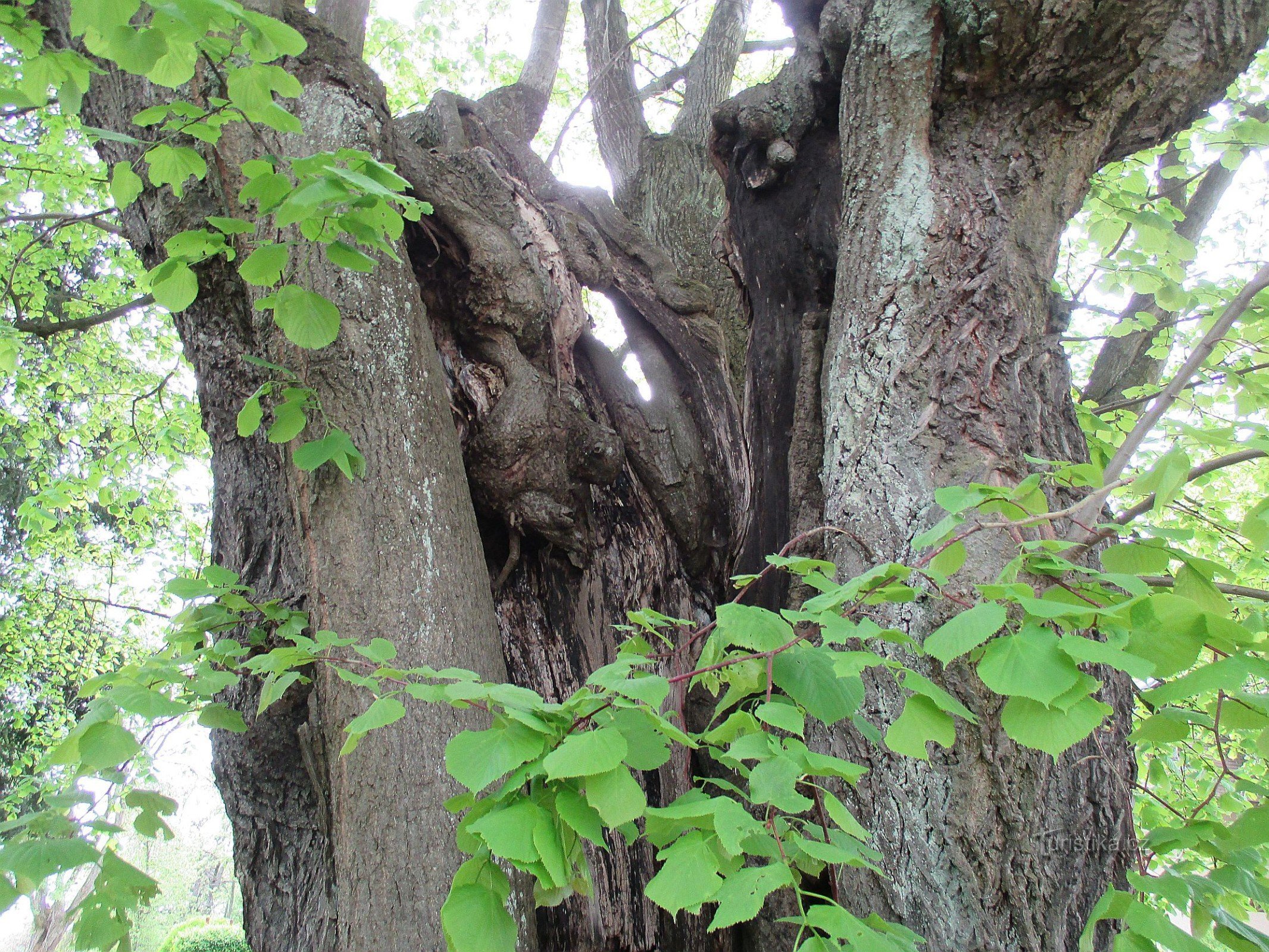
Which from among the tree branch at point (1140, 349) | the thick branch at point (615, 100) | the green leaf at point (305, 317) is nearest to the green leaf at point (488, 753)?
the green leaf at point (305, 317)

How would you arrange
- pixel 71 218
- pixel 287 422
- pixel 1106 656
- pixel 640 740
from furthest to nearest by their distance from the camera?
pixel 71 218
pixel 287 422
pixel 640 740
pixel 1106 656

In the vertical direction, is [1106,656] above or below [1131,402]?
below

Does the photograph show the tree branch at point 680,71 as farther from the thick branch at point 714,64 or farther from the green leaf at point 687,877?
the green leaf at point 687,877

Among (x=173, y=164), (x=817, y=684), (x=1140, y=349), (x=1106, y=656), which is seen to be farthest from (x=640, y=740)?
(x=1140, y=349)

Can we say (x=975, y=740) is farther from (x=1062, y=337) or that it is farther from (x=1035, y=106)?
(x=1035, y=106)

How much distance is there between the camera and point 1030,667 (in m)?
0.77

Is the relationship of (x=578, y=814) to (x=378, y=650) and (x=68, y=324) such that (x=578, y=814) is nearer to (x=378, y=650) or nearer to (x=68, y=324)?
(x=378, y=650)

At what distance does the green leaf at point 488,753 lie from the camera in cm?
84

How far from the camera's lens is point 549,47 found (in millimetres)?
4250

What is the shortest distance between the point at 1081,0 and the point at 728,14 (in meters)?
3.64

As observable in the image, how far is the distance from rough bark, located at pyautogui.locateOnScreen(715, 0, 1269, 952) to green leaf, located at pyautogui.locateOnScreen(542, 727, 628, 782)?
34.3 inches

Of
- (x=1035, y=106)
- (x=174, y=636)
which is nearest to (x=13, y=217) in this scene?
(x=174, y=636)

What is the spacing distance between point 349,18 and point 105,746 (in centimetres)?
300

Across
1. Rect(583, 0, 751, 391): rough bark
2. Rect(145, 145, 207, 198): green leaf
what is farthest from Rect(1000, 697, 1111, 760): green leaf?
Rect(583, 0, 751, 391): rough bark
